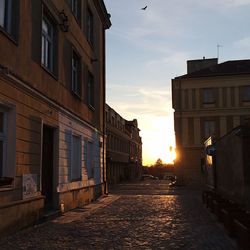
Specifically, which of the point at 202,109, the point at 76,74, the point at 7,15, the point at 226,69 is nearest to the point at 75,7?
the point at 76,74

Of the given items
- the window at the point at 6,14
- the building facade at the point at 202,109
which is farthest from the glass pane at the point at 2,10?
the building facade at the point at 202,109

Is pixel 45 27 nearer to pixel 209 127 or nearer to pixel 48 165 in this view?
pixel 48 165

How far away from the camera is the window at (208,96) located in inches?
1860

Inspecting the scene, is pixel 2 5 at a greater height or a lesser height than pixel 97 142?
greater

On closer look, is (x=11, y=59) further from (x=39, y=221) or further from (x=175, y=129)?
(x=175, y=129)

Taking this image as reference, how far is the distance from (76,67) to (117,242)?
10.9 meters

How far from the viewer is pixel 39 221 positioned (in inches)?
496

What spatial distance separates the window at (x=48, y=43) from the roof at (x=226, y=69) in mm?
33860

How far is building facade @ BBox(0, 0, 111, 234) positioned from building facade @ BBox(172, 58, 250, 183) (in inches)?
901

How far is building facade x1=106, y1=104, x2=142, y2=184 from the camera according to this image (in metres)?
55.9

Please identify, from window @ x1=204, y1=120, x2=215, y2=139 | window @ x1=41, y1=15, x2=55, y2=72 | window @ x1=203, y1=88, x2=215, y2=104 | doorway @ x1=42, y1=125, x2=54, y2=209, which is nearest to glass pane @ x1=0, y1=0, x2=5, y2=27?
window @ x1=41, y1=15, x2=55, y2=72

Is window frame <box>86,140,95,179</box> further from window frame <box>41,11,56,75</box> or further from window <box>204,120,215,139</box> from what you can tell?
window <box>204,120,215,139</box>

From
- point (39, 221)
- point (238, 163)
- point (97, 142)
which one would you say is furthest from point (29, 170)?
point (97, 142)

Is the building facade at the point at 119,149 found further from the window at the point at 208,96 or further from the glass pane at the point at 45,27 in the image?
the glass pane at the point at 45,27
